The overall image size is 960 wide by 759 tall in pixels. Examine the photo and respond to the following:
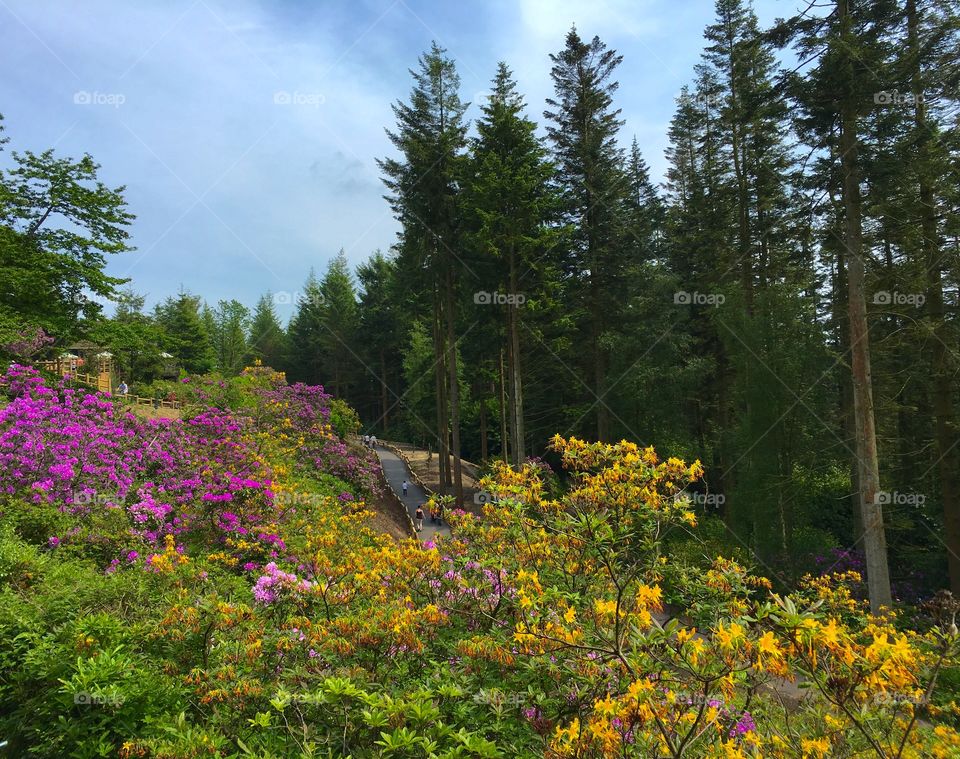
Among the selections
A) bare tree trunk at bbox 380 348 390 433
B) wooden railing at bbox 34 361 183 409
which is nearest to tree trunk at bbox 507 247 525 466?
wooden railing at bbox 34 361 183 409

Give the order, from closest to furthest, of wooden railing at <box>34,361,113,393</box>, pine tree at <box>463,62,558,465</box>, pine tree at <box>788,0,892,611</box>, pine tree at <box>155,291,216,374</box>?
pine tree at <box>788,0,892,611</box> → wooden railing at <box>34,361,113,393</box> → pine tree at <box>463,62,558,465</box> → pine tree at <box>155,291,216,374</box>

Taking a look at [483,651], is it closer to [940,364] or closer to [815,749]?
[815,749]

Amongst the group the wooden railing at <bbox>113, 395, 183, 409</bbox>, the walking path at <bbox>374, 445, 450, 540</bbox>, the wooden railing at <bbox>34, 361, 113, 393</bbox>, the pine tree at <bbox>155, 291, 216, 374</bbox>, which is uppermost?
the pine tree at <bbox>155, 291, 216, 374</bbox>

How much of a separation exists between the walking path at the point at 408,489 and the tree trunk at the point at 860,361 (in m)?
12.2

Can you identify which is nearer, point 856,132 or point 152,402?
point 856,132

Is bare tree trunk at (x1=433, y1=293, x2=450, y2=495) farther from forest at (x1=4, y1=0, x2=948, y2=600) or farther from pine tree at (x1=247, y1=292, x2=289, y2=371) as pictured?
pine tree at (x1=247, y1=292, x2=289, y2=371)

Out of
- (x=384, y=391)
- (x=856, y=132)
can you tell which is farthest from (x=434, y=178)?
(x=384, y=391)

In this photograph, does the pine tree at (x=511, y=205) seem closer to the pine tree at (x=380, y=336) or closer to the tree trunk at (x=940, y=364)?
the tree trunk at (x=940, y=364)

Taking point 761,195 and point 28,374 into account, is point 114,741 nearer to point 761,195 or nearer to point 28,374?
point 28,374

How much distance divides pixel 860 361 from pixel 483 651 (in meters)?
9.10

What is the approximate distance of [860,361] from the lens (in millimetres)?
9031

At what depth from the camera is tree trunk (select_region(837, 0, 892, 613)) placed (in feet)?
28.7

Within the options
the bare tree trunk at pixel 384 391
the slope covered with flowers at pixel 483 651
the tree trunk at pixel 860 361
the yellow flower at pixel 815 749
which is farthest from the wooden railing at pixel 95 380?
the bare tree trunk at pixel 384 391

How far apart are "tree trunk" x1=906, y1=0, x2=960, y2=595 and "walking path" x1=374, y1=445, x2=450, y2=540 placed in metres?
13.3
